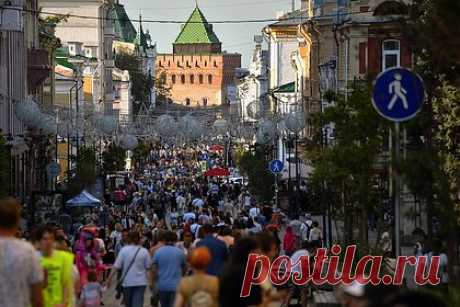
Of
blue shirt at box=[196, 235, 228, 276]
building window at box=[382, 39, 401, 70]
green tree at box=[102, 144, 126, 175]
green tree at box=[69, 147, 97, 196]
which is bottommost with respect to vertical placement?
green tree at box=[102, 144, 126, 175]

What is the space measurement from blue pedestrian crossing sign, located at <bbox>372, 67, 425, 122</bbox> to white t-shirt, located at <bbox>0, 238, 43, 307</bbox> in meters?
4.32

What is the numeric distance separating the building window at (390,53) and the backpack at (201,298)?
1553 inches

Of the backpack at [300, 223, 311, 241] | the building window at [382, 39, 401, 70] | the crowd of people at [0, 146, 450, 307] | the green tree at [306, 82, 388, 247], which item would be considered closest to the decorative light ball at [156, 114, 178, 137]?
the building window at [382, 39, 401, 70]

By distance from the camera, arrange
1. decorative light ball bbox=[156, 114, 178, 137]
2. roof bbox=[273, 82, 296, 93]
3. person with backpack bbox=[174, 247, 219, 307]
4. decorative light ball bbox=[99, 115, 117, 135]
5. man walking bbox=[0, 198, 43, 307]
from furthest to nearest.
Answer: roof bbox=[273, 82, 296, 93], decorative light ball bbox=[156, 114, 178, 137], decorative light ball bbox=[99, 115, 117, 135], person with backpack bbox=[174, 247, 219, 307], man walking bbox=[0, 198, 43, 307]

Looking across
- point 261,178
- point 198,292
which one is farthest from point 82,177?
point 198,292

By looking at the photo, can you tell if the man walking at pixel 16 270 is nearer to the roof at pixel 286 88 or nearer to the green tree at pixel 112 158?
the green tree at pixel 112 158

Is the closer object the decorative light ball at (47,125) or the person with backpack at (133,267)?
the person with backpack at (133,267)

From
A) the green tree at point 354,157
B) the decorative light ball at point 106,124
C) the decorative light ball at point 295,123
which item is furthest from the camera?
the decorative light ball at point 106,124

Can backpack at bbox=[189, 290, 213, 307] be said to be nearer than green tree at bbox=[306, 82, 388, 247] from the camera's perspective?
Yes

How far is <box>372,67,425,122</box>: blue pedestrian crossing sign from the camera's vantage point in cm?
1531

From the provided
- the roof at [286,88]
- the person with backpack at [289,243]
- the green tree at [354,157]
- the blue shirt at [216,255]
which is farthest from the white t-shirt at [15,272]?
the roof at [286,88]

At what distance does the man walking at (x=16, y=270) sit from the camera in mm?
12023

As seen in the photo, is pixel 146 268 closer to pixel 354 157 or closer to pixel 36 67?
pixel 354 157

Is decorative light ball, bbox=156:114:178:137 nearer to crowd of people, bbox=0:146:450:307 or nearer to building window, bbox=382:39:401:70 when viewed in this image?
building window, bbox=382:39:401:70
